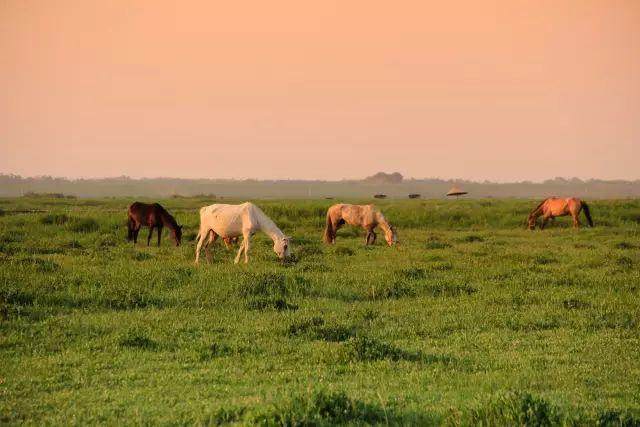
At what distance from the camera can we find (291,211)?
40.7 m

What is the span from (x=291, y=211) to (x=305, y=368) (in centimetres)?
3060

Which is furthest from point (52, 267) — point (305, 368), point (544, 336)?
point (544, 336)

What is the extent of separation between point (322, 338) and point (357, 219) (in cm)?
1886

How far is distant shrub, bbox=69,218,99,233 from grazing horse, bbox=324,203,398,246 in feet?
34.4

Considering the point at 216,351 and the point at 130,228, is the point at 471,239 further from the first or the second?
the point at 216,351

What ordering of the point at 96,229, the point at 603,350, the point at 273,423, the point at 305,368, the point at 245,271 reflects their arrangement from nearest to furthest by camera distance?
1. the point at 273,423
2. the point at 305,368
3. the point at 603,350
4. the point at 245,271
5. the point at 96,229

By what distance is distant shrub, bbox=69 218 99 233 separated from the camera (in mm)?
31814

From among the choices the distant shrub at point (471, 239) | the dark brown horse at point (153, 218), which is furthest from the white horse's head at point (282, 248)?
the distant shrub at point (471, 239)

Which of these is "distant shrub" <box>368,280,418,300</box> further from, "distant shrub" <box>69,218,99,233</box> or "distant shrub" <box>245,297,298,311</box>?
"distant shrub" <box>69,218,99,233</box>

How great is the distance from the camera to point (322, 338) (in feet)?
39.9

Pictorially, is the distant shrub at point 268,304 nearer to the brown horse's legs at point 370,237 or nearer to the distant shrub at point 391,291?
the distant shrub at point 391,291

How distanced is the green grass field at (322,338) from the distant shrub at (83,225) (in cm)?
846

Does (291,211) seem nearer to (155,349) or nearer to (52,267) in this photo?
(52,267)

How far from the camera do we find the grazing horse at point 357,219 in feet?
97.5
